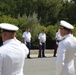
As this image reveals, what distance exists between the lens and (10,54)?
468 cm

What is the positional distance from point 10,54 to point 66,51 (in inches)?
65.5

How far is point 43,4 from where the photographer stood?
4441 centimetres

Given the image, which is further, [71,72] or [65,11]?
[65,11]

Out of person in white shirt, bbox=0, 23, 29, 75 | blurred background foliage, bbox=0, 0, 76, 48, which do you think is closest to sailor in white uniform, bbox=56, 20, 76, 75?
person in white shirt, bbox=0, 23, 29, 75

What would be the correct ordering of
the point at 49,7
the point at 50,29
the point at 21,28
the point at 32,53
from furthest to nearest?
the point at 49,7
the point at 50,29
the point at 21,28
the point at 32,53

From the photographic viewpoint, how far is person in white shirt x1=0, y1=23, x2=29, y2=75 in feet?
15.1

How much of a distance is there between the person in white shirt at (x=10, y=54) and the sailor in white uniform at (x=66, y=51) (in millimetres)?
1221

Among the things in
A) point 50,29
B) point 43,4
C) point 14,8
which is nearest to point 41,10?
point 43,4

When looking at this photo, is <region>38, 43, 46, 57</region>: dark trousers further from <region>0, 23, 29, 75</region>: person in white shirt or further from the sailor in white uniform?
<region>0, 23, 29, 75</region>: person in white shirt

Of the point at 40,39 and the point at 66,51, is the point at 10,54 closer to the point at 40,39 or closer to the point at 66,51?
the point at 66,51

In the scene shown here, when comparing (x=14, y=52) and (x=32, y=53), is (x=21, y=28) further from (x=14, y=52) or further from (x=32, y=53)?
(x=14, y=52)

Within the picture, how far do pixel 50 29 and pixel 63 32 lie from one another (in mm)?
22880

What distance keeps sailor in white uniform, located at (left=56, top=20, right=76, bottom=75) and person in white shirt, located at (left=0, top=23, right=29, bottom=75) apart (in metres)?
1.22

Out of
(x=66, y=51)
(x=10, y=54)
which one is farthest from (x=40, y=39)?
(x=10, y=54)
